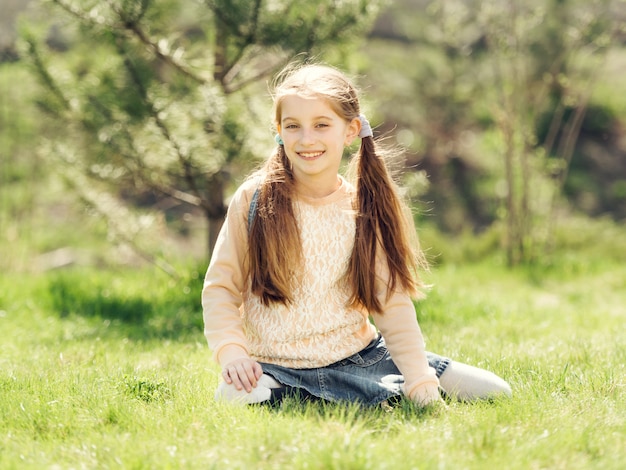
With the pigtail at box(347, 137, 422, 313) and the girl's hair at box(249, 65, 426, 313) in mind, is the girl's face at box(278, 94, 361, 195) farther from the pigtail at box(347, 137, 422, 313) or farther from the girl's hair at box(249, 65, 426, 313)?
the pigtail at box(347, 137, 422, 313)

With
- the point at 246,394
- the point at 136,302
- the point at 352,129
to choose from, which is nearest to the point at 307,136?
the point at 352,129

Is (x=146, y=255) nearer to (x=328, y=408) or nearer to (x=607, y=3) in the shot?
(x=328, y=408)

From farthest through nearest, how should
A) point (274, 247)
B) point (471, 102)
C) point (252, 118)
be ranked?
point (471, 102) < point (252, 118) < point (274, 247)

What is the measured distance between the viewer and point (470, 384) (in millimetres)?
2594

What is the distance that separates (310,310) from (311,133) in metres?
0.60

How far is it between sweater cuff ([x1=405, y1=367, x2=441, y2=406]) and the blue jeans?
0.18 feet

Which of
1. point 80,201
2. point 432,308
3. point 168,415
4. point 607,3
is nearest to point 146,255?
point 80,201

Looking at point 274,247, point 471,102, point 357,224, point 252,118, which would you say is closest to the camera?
point 274,247

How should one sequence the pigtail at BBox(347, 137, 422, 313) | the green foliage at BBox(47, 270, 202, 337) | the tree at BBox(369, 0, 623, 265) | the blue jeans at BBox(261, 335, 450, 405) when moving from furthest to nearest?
the tree at BBox(369, 0, 623, 265), the green foliage at BBox(47, 270, 202, 337), the pigtail at BBox(347, 137, 422, 313), the blue jeans at BBox(261, 335, 450, 405)

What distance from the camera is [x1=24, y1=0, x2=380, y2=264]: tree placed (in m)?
4.14

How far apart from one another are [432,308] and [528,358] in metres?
1.07

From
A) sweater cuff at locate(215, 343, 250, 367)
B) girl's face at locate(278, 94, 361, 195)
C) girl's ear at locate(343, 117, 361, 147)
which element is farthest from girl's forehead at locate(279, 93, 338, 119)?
sweater cuff at locate(215, 343, 250, 367)

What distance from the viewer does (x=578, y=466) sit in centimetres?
194

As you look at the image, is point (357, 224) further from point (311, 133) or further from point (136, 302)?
point (136, 302)
